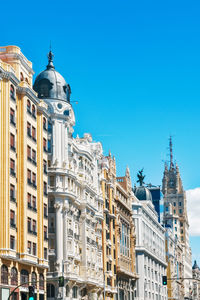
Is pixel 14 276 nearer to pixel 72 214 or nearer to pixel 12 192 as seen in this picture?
pixel 12 192

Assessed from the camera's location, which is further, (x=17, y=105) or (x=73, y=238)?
(x=73, y=238)

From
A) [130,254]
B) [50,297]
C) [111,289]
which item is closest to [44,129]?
[50,297]

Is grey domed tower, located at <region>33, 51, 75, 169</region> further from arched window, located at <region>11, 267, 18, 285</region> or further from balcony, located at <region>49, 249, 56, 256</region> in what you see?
arched window, located at <region>11, 267, 18, 285</region>

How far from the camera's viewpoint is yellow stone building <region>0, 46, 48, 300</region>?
69.8 m

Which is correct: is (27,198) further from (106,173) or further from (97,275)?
(106,173)

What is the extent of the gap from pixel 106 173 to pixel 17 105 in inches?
1810

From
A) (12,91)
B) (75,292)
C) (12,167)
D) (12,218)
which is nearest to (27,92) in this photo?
(12,91)

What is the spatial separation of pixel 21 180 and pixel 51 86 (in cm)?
2558

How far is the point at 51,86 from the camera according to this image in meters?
96.6

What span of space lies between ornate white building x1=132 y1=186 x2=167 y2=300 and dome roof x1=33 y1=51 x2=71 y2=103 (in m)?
64.3

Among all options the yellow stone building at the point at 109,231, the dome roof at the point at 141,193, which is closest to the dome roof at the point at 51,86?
the yellow stone building at the point at 109,231

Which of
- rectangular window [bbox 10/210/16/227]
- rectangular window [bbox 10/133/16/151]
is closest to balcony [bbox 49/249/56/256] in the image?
rectangular window [bbox 10/210/16/227]

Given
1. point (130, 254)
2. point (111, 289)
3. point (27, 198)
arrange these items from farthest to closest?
point (130, 254), point (111, 289), point (27, 198)

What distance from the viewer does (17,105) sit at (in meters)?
76.7
